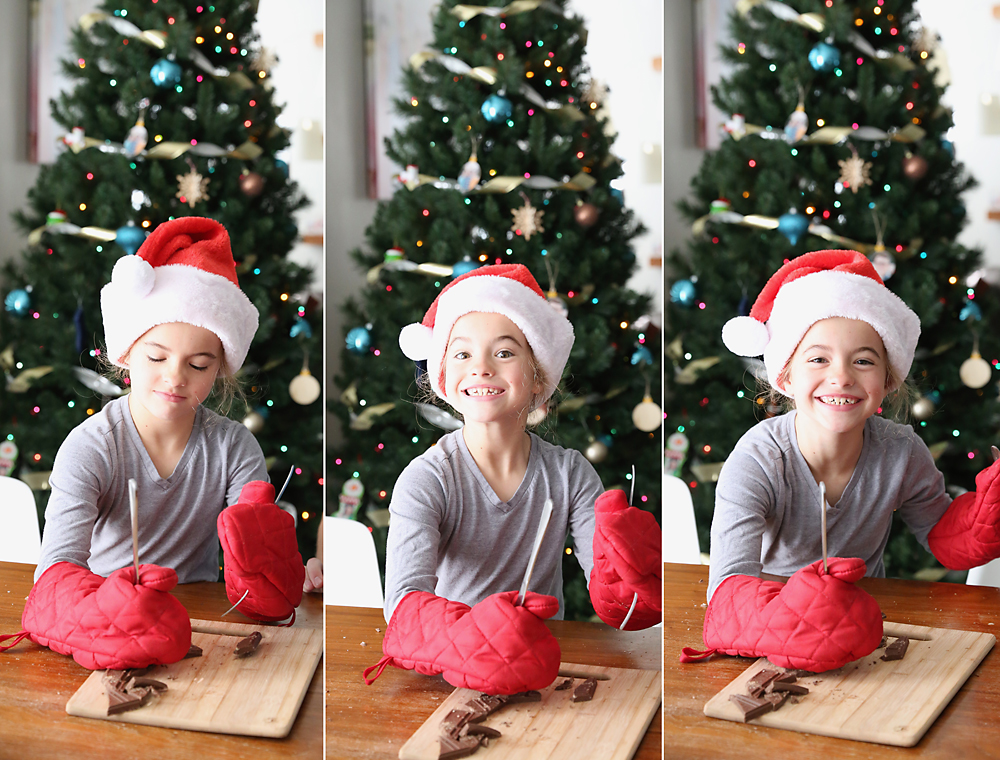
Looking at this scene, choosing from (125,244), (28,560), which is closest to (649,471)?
(125,244)

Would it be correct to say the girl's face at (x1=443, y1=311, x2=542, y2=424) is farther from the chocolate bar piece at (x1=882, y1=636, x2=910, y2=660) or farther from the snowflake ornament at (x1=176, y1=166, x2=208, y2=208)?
the chocolate bar piece at (x1=882, y1=636, x2=910, y2=660)

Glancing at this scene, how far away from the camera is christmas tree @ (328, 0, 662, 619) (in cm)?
112

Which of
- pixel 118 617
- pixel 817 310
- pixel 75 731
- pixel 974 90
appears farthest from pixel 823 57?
pixel 75 731

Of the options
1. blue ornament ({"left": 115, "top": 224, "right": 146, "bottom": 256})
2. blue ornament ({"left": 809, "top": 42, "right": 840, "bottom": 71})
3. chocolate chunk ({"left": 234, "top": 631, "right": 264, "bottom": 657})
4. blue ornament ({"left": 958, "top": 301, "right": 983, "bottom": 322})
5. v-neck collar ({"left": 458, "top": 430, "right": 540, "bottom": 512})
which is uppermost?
blue ornament ({"left": 809, "top": 42, "right": 840, "bottom": 71})

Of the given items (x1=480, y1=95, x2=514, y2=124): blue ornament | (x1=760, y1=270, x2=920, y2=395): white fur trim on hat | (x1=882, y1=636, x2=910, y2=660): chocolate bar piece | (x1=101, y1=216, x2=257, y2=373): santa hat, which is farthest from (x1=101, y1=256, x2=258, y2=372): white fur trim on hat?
(x1=882, y1=636, x2=910, y2=660): chocolate bar piece

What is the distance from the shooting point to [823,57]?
1254mm

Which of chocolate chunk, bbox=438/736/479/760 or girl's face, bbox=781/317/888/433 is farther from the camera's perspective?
girl's face, bbox=781/317/888/433

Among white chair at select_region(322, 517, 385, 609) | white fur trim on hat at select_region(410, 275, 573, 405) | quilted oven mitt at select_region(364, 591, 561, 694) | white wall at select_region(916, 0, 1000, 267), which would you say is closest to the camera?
quilted oven mitt at select_region(364, 591, 561, 694)

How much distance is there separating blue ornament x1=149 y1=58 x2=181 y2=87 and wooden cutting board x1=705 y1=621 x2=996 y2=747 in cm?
120

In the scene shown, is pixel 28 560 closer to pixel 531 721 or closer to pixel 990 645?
pixel 531 721

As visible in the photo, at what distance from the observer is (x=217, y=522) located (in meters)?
1.16

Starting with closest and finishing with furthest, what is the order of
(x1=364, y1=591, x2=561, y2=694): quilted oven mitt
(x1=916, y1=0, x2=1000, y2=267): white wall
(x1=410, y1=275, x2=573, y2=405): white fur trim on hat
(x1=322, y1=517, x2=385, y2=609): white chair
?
(x1=364, y1=591, x2=561, y2=694): quilted oven mitt → (x1=410, y1=275, x2=573, y2=405): white fur trim on hat → (x1=322, y1=517, x2=385, y2=609): white chair → (x1=916, y1=0, x2=1000, y2=267): white wall

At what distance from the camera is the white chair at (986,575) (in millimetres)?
1265

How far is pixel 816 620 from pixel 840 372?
341 millimetres
